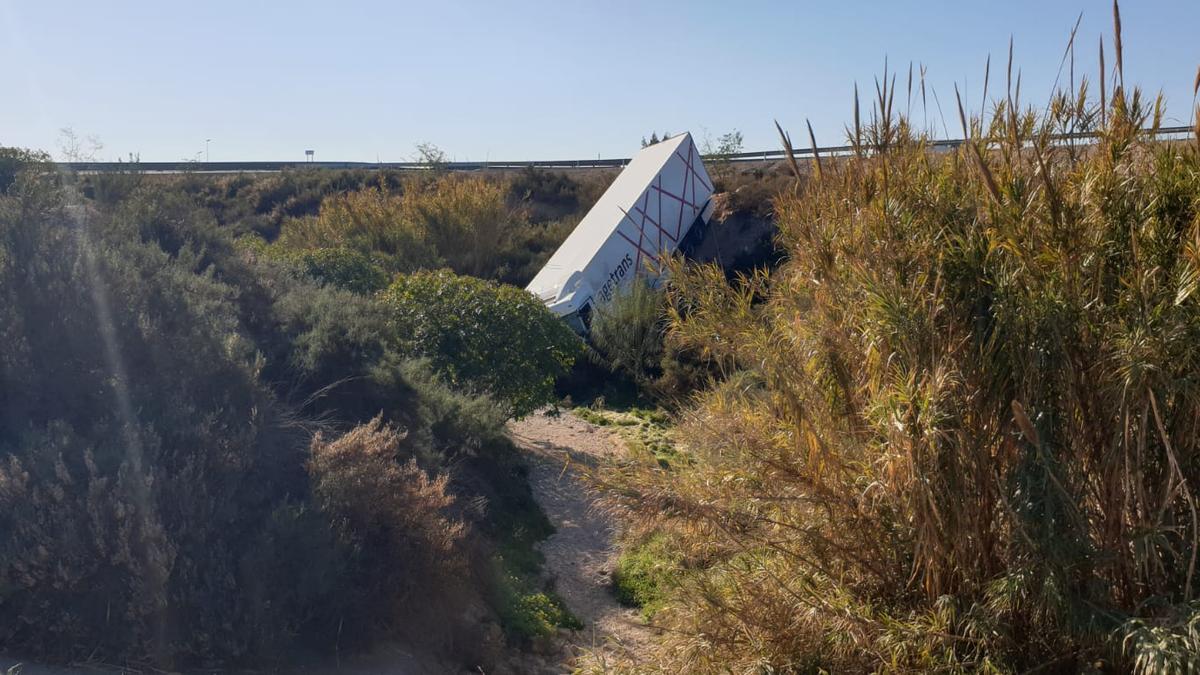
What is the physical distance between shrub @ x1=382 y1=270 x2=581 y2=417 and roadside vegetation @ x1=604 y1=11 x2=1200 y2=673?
7.72m

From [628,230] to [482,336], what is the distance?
8.92m

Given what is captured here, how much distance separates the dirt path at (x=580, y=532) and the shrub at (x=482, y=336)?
3.44 ft

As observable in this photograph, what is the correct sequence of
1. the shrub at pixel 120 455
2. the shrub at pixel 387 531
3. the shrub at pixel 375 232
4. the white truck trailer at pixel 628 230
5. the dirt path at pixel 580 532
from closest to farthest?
the shrub at pixel 120 455
the shrub at pixel 387 531
the dirt path at pixel 580 532
the white truck trailer at pixel 628 230
the shrub at pixel 375 232

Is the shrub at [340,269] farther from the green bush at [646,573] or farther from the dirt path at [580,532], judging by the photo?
the green bush at [646,573]

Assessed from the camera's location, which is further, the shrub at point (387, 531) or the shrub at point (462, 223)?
the shrub at point (462, 223)

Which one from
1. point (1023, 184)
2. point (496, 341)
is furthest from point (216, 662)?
point (496, 341)

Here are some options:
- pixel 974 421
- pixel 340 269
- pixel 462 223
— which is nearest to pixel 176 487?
pixel 974 421

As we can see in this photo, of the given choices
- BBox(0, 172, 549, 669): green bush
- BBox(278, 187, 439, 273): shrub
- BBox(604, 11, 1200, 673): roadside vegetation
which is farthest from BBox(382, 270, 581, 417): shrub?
BBox(278, 187, 439, 273): shrub

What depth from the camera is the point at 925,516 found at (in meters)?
4.64

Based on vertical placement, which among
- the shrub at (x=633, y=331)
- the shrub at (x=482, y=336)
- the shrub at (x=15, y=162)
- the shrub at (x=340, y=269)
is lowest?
the shrub at (x=633, y=331)

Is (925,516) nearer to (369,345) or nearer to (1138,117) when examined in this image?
(1138,117)

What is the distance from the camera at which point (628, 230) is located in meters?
21.9

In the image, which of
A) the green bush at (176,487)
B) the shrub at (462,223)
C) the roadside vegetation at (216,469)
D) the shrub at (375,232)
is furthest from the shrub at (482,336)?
the shrub at (462,223)

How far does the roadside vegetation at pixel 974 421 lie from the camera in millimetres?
4250
